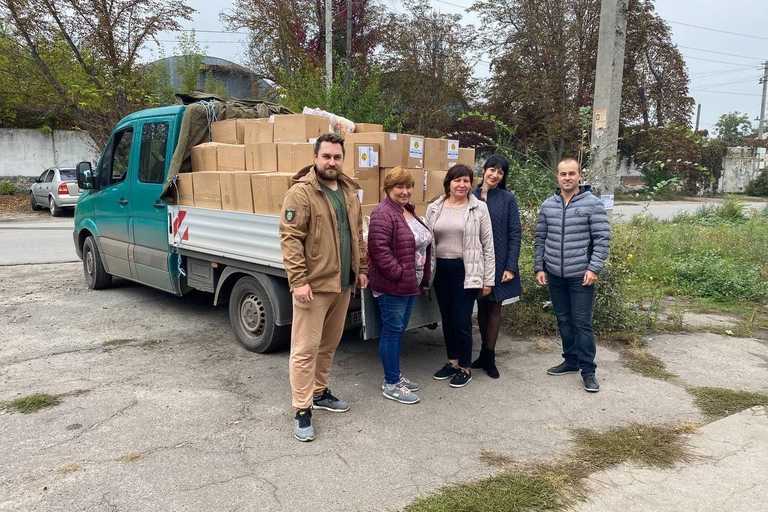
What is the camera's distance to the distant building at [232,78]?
72.1 feet

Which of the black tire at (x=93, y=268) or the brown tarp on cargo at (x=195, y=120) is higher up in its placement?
the brown tarp on cargo at (x=195, y=120)

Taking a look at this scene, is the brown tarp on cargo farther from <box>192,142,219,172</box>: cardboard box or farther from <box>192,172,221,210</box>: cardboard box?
<box>192,172,221,210</box>: cardboard box

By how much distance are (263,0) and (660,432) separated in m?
24.1

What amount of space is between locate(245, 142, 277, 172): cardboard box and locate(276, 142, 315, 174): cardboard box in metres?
0.06

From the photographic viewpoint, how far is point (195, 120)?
566 cm

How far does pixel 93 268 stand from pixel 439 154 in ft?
16.1

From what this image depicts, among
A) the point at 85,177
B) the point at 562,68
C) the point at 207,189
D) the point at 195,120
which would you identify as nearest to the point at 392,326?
the point at 207,189

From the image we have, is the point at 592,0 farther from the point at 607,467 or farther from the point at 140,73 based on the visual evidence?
the point at 607,467

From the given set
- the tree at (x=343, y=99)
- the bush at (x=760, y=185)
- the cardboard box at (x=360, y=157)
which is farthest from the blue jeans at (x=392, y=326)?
the bush at (x=760, y=185)

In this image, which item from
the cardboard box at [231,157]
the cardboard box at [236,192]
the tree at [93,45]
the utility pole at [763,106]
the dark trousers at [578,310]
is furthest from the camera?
the utility pole at [763,106]

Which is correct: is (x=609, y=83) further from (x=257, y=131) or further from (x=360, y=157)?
(x=257, y=131)

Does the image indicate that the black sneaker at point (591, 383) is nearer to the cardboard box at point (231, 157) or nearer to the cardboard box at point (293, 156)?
the cardboard box at point (293, 156)

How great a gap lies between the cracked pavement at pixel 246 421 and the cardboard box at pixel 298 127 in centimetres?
195

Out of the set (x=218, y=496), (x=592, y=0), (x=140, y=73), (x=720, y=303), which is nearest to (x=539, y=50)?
(x=592, y=0)
